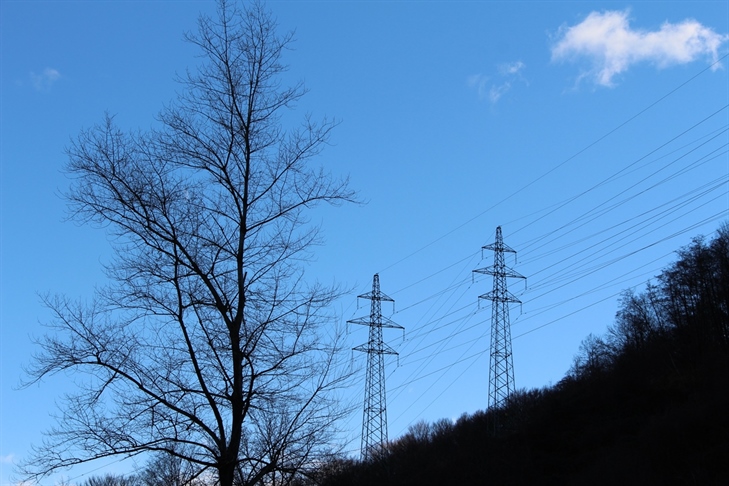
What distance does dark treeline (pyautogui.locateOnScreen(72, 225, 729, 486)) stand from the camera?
38188 millimetres

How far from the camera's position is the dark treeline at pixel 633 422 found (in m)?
38.2

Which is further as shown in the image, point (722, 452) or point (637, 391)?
point (637, 391)

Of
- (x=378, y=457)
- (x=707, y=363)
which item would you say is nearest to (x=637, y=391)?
(x=707, y=363)

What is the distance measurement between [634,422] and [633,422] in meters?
0.16

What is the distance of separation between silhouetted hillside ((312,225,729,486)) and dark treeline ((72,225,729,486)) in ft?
0.30

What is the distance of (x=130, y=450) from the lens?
28.1 feet

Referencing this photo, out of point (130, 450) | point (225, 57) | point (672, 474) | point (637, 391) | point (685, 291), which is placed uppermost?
point (685, 291)

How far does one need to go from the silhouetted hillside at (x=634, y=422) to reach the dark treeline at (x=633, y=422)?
0.30 feet

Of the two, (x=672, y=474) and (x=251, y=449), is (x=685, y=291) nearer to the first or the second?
(x=672, y=474)

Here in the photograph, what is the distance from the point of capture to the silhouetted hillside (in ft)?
125

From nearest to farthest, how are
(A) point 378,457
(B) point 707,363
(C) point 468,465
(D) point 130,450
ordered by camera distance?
1. (D) point 130,450
2. (A) point 378,457
3. (B) point 707,363
4. (C) point 468,465

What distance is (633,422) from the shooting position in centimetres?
4894

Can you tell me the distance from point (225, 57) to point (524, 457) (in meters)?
47.6

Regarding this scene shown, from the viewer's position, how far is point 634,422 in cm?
4878
